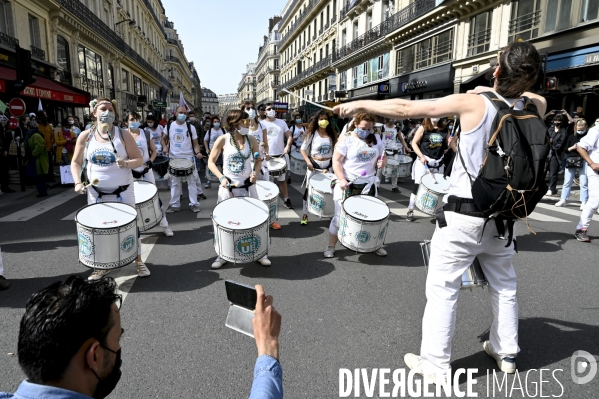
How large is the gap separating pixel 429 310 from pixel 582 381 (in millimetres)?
1176

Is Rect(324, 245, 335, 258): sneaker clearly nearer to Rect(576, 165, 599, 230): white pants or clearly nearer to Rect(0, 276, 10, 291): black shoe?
Rect(0, 276, 10, 291): black shoe

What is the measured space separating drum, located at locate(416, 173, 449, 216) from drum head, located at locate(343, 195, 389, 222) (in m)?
1.94

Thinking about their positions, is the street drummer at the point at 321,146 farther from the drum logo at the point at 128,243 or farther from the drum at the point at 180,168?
the drum logo at the point at 128,243

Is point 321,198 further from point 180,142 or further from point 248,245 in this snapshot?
point 180,142

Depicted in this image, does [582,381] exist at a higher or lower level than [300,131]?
lower

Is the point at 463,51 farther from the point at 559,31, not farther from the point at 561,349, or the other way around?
the point at 561,349

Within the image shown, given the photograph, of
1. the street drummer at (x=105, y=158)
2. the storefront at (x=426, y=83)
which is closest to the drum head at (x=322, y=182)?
the street drummer at (x=105, y=158)

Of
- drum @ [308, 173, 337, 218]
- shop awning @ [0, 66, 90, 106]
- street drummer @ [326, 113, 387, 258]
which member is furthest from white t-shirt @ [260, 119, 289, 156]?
shop awning @ [0, 66, 90, 106]

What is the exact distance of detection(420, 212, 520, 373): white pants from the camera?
254cm

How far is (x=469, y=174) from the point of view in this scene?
8.16 ft

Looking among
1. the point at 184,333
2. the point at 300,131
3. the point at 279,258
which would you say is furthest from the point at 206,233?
the point at 300,131

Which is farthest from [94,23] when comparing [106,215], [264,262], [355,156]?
[264,262]

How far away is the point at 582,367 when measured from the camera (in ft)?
9.44

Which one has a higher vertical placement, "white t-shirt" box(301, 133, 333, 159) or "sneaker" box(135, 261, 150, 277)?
"white t-shirt" box(301, 133, 333, 159)
